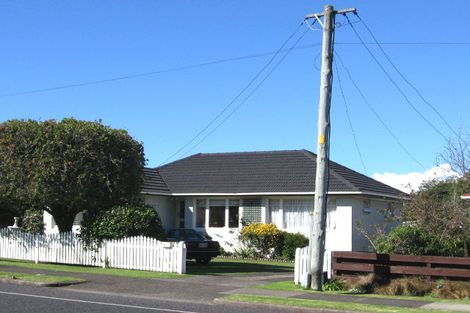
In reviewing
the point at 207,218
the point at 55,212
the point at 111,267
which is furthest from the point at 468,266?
the point at 207,218

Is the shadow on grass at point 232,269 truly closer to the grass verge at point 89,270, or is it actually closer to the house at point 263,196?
the grass verge at point 89,270

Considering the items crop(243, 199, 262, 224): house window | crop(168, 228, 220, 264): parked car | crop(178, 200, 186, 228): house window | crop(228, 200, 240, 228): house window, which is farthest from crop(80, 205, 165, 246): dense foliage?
crop(178, 200, 186, 228): house window

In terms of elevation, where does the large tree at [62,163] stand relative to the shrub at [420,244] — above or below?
above

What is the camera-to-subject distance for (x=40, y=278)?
17188mm

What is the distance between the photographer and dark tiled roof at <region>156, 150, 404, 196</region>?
29.6m

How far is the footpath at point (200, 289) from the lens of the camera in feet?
46.6

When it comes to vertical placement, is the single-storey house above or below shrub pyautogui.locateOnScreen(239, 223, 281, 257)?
above

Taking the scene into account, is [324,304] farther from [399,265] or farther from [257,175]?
[257,175]

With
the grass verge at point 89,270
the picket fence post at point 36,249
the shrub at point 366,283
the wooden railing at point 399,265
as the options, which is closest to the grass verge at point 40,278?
the grass verge at point 89,270

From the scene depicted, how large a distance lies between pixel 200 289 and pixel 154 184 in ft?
56.1

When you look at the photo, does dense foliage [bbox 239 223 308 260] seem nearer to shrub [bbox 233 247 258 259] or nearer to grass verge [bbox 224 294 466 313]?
shrub [bbox 233 247 258 259]

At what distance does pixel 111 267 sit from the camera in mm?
21078

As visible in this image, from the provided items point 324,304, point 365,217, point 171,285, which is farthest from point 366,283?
point 365,217

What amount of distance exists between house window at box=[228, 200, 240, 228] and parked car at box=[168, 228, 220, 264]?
592cm
